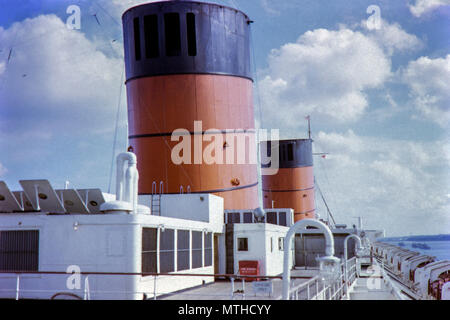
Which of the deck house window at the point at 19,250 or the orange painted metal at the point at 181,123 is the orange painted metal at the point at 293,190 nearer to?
the orange painted metal at the point at 181,123

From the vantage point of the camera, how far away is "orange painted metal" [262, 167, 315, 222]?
147 feet

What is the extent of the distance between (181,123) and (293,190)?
80.5 feet

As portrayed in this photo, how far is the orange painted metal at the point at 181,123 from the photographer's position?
22.3 m

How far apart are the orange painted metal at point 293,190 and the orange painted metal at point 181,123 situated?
71.8 ft

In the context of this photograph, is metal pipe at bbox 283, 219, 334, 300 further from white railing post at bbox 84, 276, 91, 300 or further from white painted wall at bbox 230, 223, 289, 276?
white painted wall at bbox 230, 223, 289, 276

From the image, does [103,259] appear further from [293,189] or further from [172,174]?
[293,189]

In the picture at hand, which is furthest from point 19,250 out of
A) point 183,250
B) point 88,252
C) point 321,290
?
point 321,290

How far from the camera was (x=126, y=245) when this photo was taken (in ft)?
43.6

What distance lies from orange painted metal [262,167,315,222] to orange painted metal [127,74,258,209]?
71.8ft

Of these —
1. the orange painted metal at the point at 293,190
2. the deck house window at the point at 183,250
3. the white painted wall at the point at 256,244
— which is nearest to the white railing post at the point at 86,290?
the deck house window at the point at 183,250

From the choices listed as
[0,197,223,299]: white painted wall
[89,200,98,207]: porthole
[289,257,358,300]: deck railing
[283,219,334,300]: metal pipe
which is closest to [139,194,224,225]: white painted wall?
[89,200,98,207]: porthole

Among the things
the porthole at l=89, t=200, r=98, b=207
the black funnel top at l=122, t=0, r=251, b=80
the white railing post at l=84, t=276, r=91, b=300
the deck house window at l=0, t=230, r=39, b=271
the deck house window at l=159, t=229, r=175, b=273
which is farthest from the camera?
the black funnel top at l=122, t=0, r=251, b=80

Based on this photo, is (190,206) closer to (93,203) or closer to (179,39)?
(93,203)
